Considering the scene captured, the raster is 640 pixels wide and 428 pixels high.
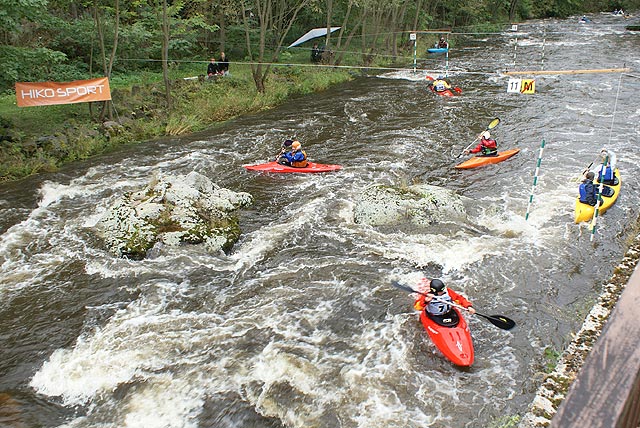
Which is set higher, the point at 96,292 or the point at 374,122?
the point at 374,122

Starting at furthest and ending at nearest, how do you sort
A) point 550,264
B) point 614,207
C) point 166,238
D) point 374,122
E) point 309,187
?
point 374,122
point 309,187
point 614,207
point 166,238
point 550,264

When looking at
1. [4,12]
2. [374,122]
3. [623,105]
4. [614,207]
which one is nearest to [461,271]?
[614,207]

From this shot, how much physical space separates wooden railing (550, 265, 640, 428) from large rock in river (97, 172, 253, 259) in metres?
7.57

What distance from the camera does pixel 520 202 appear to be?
10148 millimetres

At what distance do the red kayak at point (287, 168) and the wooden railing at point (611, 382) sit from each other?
35.2ft

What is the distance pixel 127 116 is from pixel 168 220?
7.48 metres

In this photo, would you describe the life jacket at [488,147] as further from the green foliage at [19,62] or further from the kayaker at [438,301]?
the green foliage at [19,62]

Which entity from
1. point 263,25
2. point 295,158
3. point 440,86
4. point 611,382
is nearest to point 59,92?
point 295,158

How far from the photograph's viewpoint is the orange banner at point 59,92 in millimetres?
11719

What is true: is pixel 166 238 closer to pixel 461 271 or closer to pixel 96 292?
pixel 96 292

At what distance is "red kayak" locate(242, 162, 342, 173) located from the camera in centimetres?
1195

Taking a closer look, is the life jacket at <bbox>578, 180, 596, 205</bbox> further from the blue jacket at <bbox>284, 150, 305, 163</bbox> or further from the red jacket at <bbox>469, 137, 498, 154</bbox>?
the blue jacket at <bbox>284, 150, 305, 163</bbox>

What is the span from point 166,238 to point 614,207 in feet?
29.0

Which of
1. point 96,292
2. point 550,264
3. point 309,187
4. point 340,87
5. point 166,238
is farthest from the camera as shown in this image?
point 340,87
